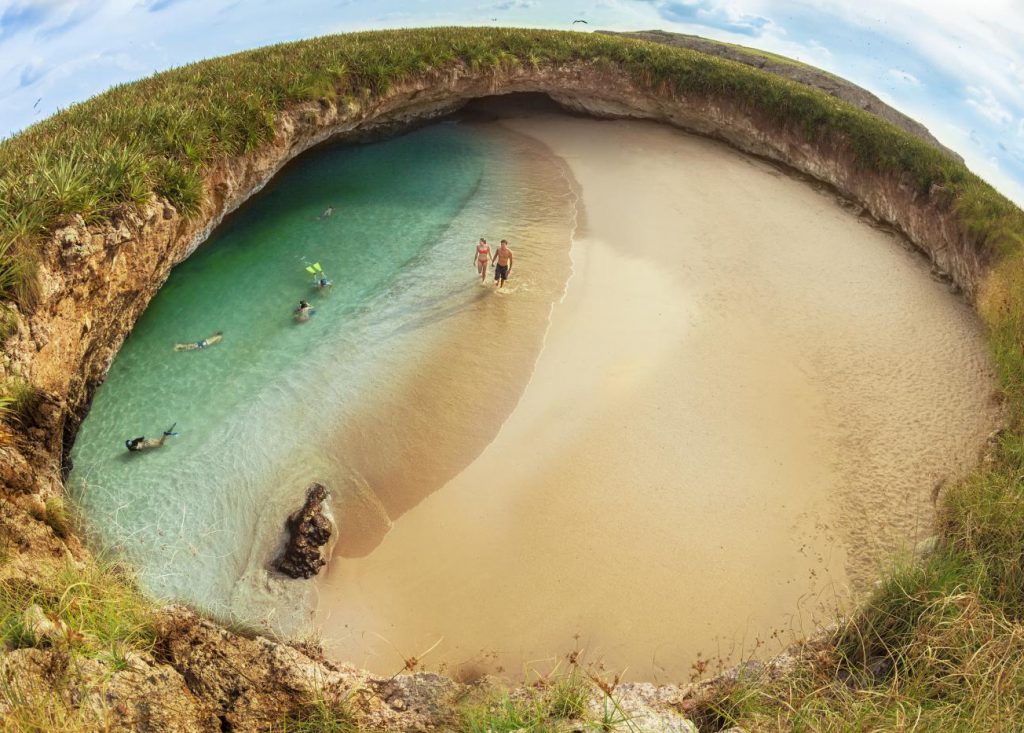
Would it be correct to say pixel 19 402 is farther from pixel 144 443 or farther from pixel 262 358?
pixel 262 358

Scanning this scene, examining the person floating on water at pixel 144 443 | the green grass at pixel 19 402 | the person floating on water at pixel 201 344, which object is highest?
the green grass at pixel 19 402

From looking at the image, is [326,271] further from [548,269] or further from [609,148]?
[609,148]

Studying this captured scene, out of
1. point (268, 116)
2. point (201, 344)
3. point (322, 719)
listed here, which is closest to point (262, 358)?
point (201, 344)

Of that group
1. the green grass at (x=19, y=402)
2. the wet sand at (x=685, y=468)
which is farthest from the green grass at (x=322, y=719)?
the green grass at (x=19, y=402)

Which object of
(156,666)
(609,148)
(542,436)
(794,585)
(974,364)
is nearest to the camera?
(156,666)

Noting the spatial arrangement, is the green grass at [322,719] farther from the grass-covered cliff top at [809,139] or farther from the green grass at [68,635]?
the grass-covered cliff top at [809,139]

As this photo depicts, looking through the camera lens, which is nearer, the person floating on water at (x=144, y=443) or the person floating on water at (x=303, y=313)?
the person floating on water at (x=144, y=443)

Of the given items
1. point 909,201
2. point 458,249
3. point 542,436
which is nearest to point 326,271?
point 458,249
